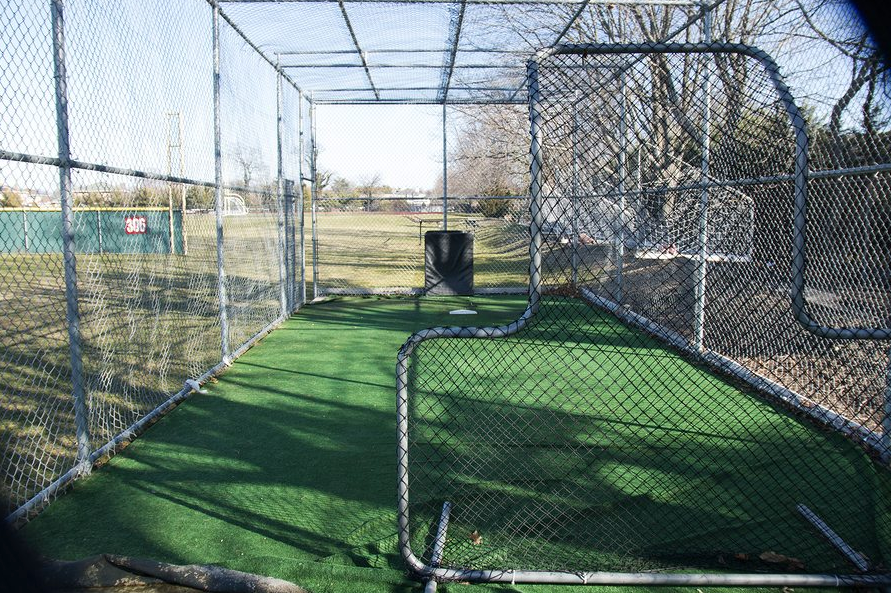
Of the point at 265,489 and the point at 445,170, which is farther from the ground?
the point at 445,170

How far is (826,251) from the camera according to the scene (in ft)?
17.1

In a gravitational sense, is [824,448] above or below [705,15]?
below

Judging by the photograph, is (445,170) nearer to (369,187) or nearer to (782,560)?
(369,187)

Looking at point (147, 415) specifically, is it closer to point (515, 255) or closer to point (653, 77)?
point (653, 77)

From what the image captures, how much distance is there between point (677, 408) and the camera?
16.3 feet

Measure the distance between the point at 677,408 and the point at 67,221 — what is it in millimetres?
4364

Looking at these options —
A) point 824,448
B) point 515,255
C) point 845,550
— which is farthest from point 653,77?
point 515,255

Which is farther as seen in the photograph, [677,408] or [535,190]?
[677,408]

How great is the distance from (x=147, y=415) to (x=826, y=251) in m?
5.45

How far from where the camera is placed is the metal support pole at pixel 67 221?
3541 mm

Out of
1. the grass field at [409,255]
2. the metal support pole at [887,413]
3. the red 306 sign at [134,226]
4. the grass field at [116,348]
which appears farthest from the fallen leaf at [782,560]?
the grass field at [409,255]

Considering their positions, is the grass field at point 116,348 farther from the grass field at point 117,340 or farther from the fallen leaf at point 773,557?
the fallen leaf at point 773,557

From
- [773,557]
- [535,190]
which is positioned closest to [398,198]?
[535,190]

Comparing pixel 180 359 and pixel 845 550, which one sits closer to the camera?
pixel 845 550
